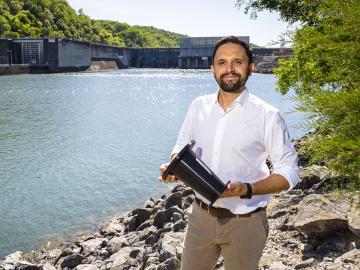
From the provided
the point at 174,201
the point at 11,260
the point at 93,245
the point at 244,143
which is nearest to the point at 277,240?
the point at 244,143

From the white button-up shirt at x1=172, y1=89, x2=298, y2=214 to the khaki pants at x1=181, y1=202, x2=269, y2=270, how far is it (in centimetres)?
10

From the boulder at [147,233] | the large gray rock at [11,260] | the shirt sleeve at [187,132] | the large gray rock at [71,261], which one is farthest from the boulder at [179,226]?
the shirt sleeve at [187,132]

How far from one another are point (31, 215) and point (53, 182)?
3.82 metres

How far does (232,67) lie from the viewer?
3.07m

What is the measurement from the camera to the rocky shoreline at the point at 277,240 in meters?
5.43

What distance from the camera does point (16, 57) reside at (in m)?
118

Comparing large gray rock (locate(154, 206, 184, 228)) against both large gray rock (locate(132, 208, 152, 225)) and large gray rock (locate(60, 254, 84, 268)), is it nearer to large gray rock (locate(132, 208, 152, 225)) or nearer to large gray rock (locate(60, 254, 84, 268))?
large gray rock (locate(132, 208, 152, 225))

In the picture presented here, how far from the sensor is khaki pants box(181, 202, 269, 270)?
306cm

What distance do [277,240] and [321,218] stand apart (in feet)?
2.68

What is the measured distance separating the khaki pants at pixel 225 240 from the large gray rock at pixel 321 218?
9.91ft

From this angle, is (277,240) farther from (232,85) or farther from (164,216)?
(164,216)

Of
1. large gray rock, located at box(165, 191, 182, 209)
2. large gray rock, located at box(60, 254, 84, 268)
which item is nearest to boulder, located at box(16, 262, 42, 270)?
large gray rock, located at box(60, 254, 84, 268)

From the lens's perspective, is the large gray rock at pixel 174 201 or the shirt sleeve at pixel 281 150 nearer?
the shirt sleeve at pixel 281 150

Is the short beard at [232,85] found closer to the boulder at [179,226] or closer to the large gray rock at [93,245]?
the boulder at [179,226]
